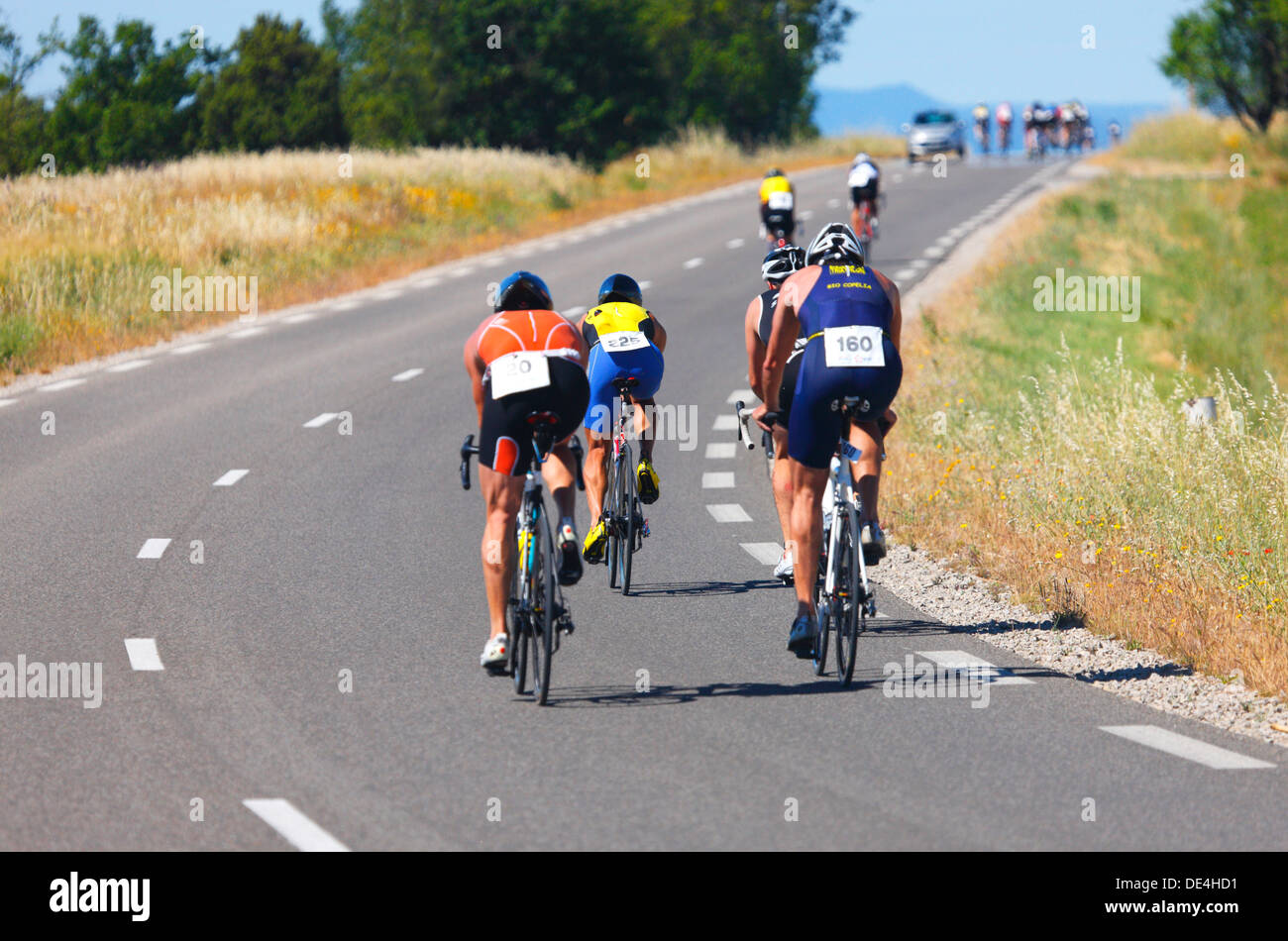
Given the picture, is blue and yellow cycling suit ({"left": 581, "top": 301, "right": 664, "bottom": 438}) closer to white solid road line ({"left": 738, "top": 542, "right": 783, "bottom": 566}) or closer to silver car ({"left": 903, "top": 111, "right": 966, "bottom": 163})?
white solid road line ({"left": 738, "top": 542, "right": 783, "bottom": 566})

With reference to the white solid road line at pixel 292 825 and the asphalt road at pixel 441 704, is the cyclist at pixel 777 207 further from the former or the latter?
the white solid road line at pixel 292 825

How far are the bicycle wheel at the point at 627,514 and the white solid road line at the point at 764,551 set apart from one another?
45.1 inches

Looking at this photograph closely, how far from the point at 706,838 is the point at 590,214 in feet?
111

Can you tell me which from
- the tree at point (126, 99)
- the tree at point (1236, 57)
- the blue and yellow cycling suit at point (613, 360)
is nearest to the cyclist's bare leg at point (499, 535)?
the blue and yellow cycling suit at point (613, 360)

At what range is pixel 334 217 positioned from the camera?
33.5 meters

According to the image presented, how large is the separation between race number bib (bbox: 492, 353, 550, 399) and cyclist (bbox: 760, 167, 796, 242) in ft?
46.7

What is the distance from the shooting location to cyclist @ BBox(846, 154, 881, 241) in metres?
26.7

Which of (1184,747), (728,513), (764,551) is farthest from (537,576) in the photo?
(728,513)

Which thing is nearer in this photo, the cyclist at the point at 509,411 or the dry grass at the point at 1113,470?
the cyclist at the point at 509,411

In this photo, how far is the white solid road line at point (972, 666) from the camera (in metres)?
8.34

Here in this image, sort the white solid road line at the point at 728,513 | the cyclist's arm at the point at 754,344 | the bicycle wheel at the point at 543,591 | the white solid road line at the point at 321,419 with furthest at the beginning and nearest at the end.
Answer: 1. the white solid road line at the point at 321,419
2. the white solid road line at the point at 728,513
3. the cyclist's arm at the point at 754,344
4. the bicycle wheel at the point at 543,591

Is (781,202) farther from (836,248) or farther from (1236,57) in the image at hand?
(1236,57)

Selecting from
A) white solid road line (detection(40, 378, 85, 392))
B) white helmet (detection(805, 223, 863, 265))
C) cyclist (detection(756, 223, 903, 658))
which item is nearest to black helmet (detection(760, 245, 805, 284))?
cyclist (detection(756, 223, 903, 658))
